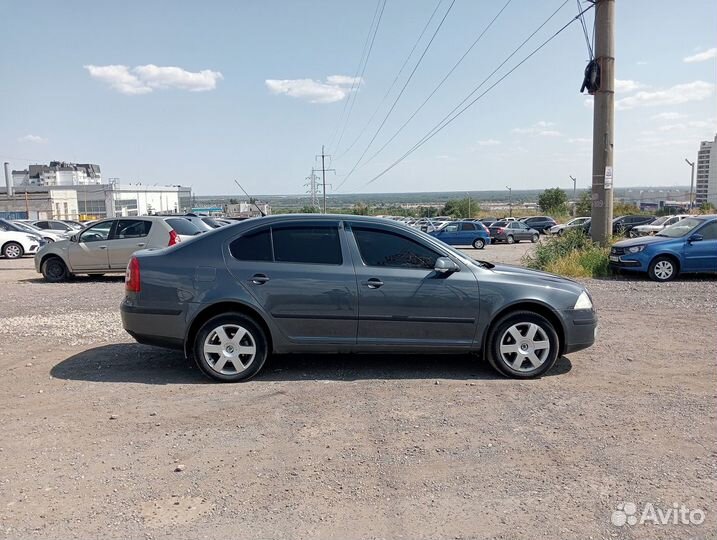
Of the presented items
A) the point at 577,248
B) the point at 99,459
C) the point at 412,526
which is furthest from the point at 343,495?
the point at 577,248

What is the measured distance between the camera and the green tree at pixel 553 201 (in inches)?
2862

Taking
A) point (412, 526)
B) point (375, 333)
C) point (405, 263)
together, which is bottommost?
point (412, 526)

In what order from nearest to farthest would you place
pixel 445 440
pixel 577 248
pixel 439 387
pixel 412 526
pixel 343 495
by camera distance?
pixel 412 526, pixel 343 495, pixel 445 440, pixel 439 387, pixel 577 248

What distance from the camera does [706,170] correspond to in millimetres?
64188

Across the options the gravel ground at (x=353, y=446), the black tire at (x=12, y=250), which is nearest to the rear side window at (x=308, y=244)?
the gravel ground at (x=353, y=446)

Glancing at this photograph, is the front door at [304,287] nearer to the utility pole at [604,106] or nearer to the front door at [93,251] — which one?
the front door at [93,251]

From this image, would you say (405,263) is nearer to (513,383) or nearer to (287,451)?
(513,383)

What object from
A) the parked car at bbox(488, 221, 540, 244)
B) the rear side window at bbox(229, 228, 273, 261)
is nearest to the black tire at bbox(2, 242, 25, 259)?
the rear side window at bbox(229, 228, 273, 261)

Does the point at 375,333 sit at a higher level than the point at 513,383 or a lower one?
higher

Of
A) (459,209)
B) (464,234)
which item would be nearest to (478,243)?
(464,234)

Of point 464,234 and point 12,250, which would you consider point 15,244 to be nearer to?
point 12,250

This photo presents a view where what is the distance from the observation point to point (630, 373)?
584cm

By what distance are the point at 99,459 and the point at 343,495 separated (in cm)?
176

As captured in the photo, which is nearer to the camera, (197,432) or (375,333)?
(197,432)
